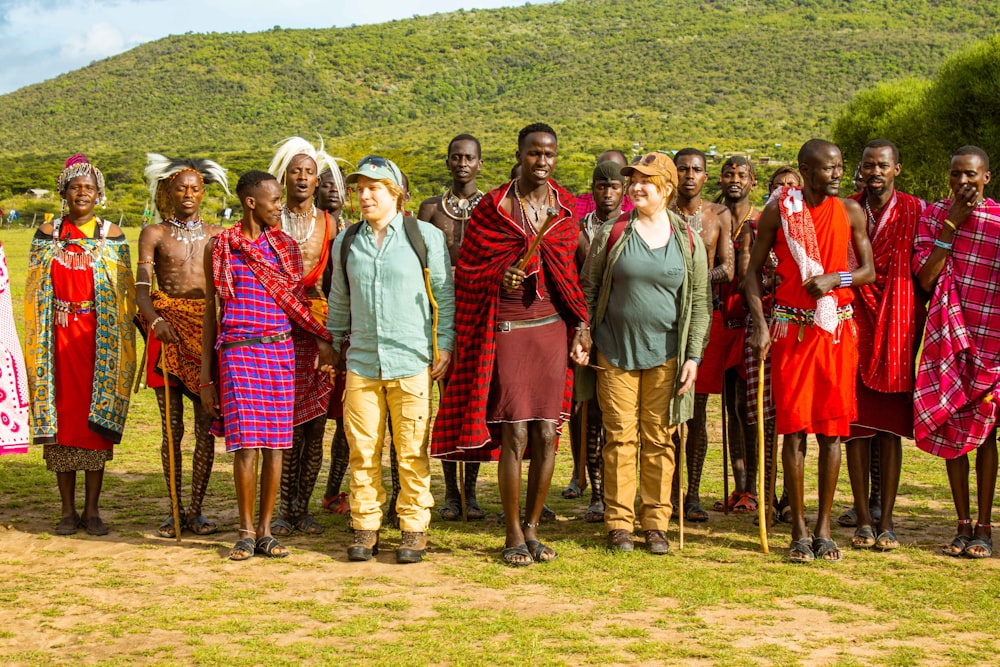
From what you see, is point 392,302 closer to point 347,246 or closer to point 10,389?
point 347,246

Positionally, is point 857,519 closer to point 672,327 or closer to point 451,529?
point 672,327

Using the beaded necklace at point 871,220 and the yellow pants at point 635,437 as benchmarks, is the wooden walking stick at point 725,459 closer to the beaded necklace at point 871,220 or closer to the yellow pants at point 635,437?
the yellow pants at point 635,437

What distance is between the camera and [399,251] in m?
6.38

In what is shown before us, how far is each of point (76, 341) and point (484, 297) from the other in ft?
8.93

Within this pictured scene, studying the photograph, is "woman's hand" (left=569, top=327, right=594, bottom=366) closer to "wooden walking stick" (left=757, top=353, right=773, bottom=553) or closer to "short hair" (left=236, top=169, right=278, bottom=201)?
"wooden walking stick" (left=757, top=353, right=773, bottom=553)

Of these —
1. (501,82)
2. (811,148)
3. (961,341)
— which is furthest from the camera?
(501,82)

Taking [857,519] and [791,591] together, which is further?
[857,519]

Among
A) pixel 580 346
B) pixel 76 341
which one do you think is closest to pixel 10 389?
pixel 76 341

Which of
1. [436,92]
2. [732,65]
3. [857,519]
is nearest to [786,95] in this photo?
[732,65]

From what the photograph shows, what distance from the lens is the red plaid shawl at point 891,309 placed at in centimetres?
662

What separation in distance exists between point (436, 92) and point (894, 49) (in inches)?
1504

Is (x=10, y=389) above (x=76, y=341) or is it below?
below

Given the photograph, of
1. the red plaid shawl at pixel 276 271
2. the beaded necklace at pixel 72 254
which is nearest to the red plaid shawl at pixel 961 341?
the red plaid shawl at pixel 276 271

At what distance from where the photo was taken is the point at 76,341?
7.16m
